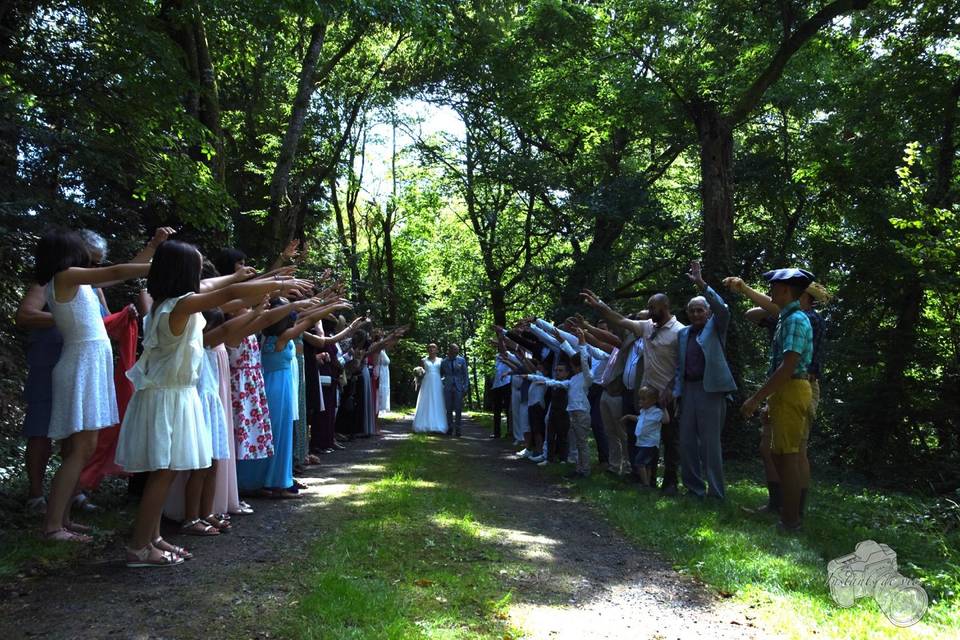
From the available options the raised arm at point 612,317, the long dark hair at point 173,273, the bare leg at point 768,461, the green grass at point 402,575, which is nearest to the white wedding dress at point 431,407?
the raised arm at point 612,317

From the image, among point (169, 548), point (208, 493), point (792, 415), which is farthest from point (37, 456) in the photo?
point (792, 415)

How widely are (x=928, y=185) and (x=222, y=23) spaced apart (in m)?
13.0

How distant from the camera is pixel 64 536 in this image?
5.09 meters

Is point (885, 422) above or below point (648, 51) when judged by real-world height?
below

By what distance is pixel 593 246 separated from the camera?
69.2ft

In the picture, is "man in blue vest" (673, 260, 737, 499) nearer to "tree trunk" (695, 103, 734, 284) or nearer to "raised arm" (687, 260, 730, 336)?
"raised arm" (687, 260, 730, 336)

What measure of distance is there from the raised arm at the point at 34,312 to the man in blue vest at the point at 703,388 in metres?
5.53

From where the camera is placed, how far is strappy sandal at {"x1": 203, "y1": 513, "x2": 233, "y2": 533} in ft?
19.2

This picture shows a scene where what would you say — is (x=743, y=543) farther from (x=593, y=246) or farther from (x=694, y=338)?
(x=593, y=246)

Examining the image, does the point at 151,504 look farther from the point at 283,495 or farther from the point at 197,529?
the point at 283,495

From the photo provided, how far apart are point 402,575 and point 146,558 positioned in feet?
5.10

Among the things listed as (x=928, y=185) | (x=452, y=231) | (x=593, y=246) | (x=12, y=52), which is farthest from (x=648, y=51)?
(x=452, y=231)

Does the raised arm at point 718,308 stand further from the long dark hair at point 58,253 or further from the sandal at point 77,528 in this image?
the sandal at point 77,528

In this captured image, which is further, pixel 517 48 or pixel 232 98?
pixel 232 98
